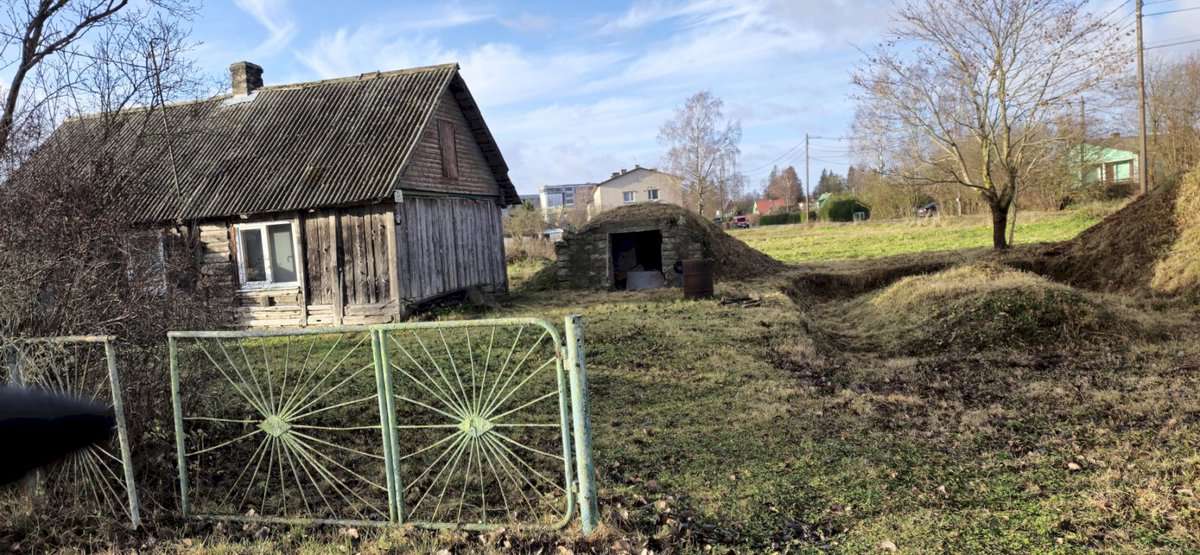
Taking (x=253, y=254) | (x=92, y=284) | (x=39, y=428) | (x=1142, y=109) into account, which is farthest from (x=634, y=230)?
(x=1142, y=109)

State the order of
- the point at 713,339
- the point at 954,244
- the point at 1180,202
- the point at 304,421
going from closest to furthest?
the point at 304,421, the point at 713,339, the point at 1180,202, the point at 954,244

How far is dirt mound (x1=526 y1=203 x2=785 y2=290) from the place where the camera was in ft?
60.7

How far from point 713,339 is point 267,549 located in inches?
272

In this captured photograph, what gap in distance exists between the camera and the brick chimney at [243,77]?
1673 centimetres

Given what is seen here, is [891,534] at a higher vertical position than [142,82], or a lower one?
lower

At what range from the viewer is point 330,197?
1290cm

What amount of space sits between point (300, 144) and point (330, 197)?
7.59 feet

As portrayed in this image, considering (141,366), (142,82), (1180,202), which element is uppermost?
(142,82)

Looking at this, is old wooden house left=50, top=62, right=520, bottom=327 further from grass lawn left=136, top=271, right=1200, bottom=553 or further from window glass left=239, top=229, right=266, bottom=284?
grass lawn left=136, top=271, right=1200, bottom=553

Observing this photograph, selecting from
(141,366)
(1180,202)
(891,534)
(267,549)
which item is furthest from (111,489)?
(1180,202)

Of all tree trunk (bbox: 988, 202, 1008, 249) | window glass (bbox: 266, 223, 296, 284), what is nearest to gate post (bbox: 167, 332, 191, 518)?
window glass (bbox: 266, 223, 296, 284)

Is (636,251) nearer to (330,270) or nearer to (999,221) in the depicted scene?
(330,270)

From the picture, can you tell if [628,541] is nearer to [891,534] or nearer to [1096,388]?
[891,534]

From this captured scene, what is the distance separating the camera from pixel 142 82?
282 inches
